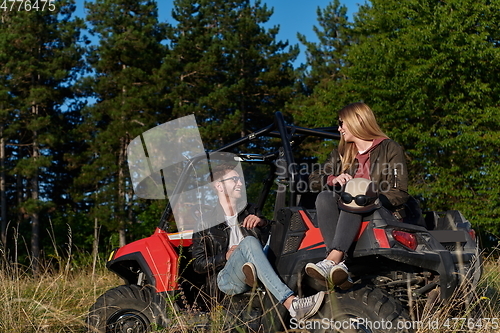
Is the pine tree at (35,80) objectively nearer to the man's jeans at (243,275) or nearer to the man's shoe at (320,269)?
the man's jeans at (243,275)

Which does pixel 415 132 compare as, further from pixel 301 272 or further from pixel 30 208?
pixel 30 208

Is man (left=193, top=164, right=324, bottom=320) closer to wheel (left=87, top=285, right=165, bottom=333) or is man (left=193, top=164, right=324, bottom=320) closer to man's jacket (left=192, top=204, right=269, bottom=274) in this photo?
man's jacket (left=192, top=204, right=269, bottom=274)

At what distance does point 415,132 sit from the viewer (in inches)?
652

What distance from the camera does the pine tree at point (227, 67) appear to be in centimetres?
2375

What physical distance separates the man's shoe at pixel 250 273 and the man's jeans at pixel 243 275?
4 centimetres

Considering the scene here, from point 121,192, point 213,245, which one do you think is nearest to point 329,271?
point 213,245

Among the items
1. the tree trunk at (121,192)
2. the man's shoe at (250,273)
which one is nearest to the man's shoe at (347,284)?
the man's shoe at (250,273)

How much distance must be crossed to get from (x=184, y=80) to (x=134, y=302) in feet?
70.0

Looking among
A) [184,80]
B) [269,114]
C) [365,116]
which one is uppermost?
[184,80]

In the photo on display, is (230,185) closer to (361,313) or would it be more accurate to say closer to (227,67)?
(361,313)

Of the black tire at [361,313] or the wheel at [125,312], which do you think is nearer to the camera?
the black tire at [361,313]

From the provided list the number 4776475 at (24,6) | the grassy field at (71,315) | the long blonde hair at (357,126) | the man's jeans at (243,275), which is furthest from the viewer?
the number 4776475 at (24,6)

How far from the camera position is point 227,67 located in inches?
1011

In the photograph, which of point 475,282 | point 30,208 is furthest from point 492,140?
point 30,208
